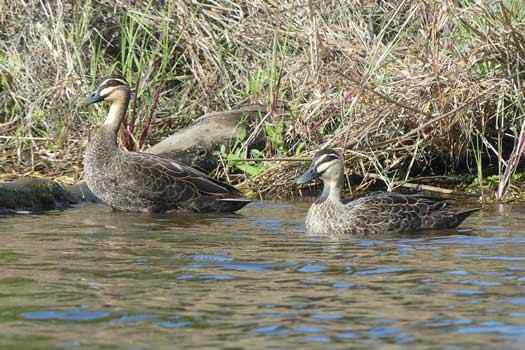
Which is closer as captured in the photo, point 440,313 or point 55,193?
point 440,313

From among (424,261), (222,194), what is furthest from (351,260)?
(222,194)

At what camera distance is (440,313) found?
21.5 feet

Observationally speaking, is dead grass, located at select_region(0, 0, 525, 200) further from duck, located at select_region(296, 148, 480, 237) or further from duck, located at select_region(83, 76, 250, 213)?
duck, located at select_region(296, 148, 480, 237)

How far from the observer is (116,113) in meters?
12.4

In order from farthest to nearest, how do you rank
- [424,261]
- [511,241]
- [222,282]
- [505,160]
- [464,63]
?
1. [505,160]
2. [464,63]
3. [511,241]
4. [424,261]
5. [222,282]

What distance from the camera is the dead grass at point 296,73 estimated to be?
11.7m

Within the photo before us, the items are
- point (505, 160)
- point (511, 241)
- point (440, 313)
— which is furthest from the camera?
point (505, 160)

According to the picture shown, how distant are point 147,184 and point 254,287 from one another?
4602mm

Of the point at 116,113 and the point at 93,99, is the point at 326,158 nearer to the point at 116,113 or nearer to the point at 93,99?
the point at 116,113

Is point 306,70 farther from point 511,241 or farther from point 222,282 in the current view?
point 222,282

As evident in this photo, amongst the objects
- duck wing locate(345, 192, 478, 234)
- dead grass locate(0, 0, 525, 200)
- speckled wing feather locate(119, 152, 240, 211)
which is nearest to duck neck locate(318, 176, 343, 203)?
duck wing locate(345, 192, 478, 234)

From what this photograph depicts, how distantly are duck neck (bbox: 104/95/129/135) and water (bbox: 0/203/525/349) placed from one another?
191cm

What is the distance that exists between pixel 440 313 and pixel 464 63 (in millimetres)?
5456

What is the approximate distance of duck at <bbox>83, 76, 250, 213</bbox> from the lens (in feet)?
38.7
